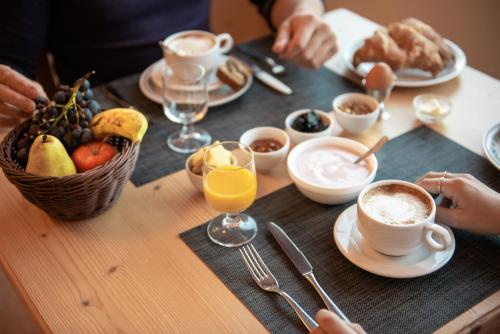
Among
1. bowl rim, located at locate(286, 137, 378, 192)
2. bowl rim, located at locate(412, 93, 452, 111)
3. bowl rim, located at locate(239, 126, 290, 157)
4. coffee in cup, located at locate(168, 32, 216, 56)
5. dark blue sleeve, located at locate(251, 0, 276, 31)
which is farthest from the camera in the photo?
dark blue sleeve, located at locate(251, 0, 276, 31)

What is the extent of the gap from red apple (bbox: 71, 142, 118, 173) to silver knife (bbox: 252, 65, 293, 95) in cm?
61

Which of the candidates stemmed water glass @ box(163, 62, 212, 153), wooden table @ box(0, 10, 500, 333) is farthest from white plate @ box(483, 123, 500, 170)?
stemmed water glass @ box(163, 62, 212, 153)

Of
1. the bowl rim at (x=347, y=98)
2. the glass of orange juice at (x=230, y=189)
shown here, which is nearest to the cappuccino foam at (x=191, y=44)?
the bowl rim at (x=347, y=98)

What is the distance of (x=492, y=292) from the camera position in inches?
37.3

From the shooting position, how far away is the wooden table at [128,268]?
0.93 m

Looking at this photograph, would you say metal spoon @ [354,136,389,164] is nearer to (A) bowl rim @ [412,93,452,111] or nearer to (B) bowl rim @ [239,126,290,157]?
(B) bowl rim @ [239,126,290,157]

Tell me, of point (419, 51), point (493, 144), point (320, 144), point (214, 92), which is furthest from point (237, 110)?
point (493, 144)

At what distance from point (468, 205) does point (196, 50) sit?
2.91 feet

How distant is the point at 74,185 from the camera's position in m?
1.02

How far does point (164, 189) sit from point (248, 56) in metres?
0.70

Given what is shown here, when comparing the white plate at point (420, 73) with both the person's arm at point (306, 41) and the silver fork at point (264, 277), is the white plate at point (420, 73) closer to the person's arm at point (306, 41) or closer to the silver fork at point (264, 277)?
the person's arm at point (306, 41)

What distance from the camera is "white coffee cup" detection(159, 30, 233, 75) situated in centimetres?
152

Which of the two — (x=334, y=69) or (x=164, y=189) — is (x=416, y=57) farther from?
(x=164, y=189)

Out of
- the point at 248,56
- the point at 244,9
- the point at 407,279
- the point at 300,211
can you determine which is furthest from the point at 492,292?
the point at 244,9
